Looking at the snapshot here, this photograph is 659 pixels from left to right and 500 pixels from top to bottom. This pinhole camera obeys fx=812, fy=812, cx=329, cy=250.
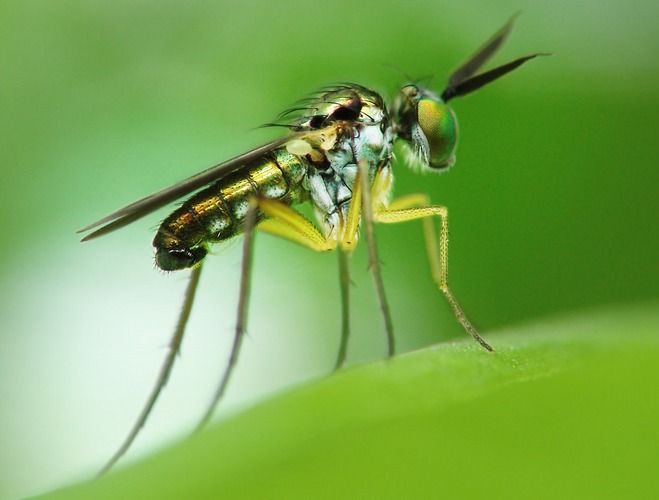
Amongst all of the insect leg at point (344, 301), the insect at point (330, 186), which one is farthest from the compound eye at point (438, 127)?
the insect leg at point (344, 301)

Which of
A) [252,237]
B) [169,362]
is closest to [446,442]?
[252,237]

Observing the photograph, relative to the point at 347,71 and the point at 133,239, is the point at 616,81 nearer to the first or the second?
the point at 347,71

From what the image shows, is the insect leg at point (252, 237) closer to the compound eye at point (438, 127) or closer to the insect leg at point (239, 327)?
the insect leg at point (239, 327)

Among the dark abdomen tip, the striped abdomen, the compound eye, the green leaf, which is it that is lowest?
the green leaf

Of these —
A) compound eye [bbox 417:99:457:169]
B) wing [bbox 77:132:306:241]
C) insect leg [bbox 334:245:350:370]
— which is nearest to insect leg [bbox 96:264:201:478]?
wing [bbox 77:132:306:241]

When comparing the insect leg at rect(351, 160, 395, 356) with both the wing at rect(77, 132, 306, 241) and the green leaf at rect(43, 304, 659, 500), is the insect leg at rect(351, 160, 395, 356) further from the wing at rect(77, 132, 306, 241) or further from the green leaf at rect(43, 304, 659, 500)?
the green leaf at rect(43, 304, 659, 500)

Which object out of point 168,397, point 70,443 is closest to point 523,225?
point 168,397
